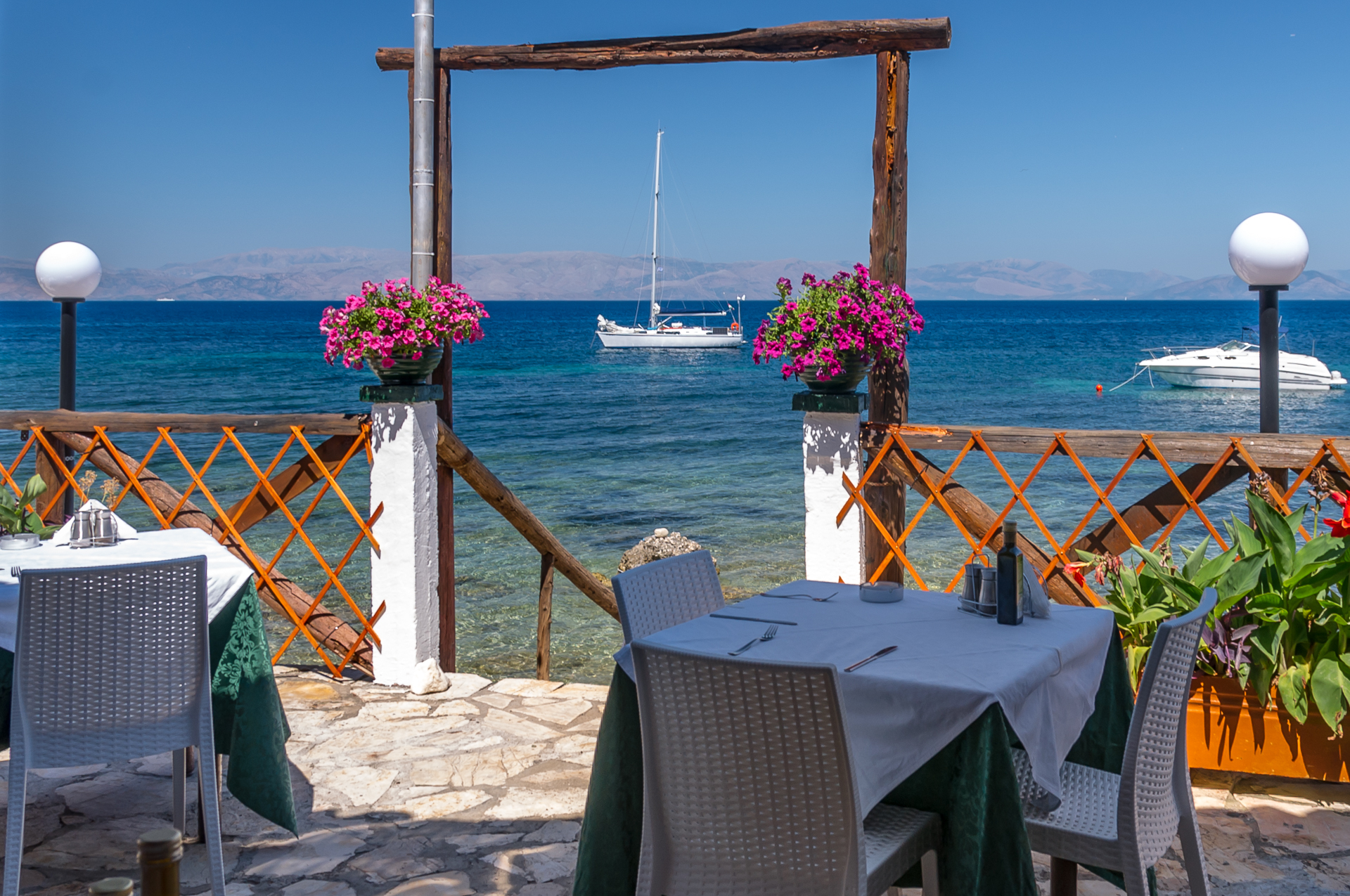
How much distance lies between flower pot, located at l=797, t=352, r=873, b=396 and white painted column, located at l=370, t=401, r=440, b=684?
4.40 feet

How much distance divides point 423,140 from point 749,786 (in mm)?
2966

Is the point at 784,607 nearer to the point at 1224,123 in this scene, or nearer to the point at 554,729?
the point at 554,729

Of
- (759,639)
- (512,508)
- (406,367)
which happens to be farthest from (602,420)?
(759,639)

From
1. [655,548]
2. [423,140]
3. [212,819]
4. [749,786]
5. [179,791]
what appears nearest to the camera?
[749,786]

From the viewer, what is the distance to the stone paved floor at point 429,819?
7.15 feet

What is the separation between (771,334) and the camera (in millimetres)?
3385

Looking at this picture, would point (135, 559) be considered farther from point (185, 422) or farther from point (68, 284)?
point (68, 284)

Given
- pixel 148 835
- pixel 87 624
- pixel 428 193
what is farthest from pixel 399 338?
pixel 148 835

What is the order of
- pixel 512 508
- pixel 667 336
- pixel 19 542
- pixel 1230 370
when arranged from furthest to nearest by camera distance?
pixel 667 336, pixel 1230 370, pixel 512 508, pixel 19 542

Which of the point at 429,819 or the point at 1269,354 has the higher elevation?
the point at 1269,354

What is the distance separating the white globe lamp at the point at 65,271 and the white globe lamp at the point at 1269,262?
4.23 metres

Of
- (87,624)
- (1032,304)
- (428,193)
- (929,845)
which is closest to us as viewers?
(929,845)

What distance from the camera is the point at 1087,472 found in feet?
10.5

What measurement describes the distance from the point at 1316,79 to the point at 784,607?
4226cm
